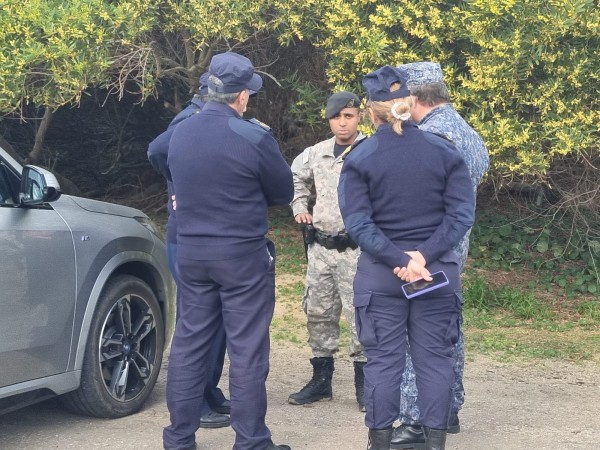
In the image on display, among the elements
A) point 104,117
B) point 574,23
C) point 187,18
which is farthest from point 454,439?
point 104,117

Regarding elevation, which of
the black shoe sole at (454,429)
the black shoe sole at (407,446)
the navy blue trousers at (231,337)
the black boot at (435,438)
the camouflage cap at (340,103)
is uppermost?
the camouflage cap at (340,103)

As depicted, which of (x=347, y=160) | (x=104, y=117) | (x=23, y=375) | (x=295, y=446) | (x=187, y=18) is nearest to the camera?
(x=347, y=160)

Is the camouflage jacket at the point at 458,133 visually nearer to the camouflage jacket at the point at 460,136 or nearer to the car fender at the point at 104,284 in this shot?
the camouflage jacket at the point at 460,136

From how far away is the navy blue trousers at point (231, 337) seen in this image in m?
4.51

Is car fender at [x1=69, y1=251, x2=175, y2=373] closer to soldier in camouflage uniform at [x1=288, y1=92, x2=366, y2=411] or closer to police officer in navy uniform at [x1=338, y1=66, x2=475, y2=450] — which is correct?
soldier in camouflage uniform at [x1=288, y1=92, x2=366, y2=411]

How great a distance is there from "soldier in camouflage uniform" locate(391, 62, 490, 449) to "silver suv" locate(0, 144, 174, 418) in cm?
162

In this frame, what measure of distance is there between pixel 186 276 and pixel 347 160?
0.98m

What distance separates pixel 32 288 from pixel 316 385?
6.23ft

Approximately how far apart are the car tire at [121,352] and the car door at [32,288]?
0.25 meters

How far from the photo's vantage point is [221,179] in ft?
14.5

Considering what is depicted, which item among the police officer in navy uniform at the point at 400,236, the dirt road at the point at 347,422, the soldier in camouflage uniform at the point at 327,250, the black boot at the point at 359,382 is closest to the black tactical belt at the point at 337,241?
the soldier in camouflage uniform at the point at 327,250

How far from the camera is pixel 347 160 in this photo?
434 centimetres

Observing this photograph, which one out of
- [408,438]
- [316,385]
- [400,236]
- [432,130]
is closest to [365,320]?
[400,236]

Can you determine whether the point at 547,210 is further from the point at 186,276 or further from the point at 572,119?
the point at 186,276
